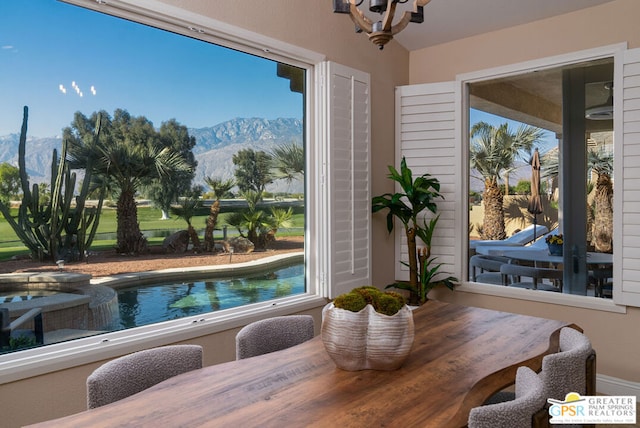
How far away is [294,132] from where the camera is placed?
137 inches

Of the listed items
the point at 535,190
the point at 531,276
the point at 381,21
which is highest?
the point at 381,21

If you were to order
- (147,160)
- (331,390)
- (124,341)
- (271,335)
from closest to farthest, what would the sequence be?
(331,390)
(271,335)
(124,341)
(147,160)

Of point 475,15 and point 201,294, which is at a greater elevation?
point 475,15

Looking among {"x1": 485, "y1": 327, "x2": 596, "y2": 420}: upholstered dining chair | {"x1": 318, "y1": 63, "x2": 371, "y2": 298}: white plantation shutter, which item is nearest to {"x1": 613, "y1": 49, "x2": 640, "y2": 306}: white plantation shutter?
{"x1": 318, "y1": 63, "x2": 371, "y2": 298}: white plantation shutter

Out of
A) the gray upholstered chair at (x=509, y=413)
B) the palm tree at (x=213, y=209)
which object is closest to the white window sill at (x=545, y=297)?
the palm tree at (x=213, y=209)

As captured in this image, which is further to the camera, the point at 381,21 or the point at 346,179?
the point at 346,179

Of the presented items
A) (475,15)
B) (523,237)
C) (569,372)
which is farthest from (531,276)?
(569,372)

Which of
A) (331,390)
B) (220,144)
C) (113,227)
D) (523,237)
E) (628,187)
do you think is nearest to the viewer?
(331,390)

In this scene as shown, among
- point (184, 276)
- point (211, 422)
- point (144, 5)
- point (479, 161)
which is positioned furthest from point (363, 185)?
point (211, 422)

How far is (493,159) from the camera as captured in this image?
13.3 ft

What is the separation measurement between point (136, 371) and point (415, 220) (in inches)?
106

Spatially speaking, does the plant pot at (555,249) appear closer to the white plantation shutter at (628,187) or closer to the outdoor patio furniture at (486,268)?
the outdoor patio furniture at (486,268)

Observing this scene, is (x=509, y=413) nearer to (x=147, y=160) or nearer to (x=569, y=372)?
(x=569, y=372)

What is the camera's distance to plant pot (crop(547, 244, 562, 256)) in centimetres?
377
